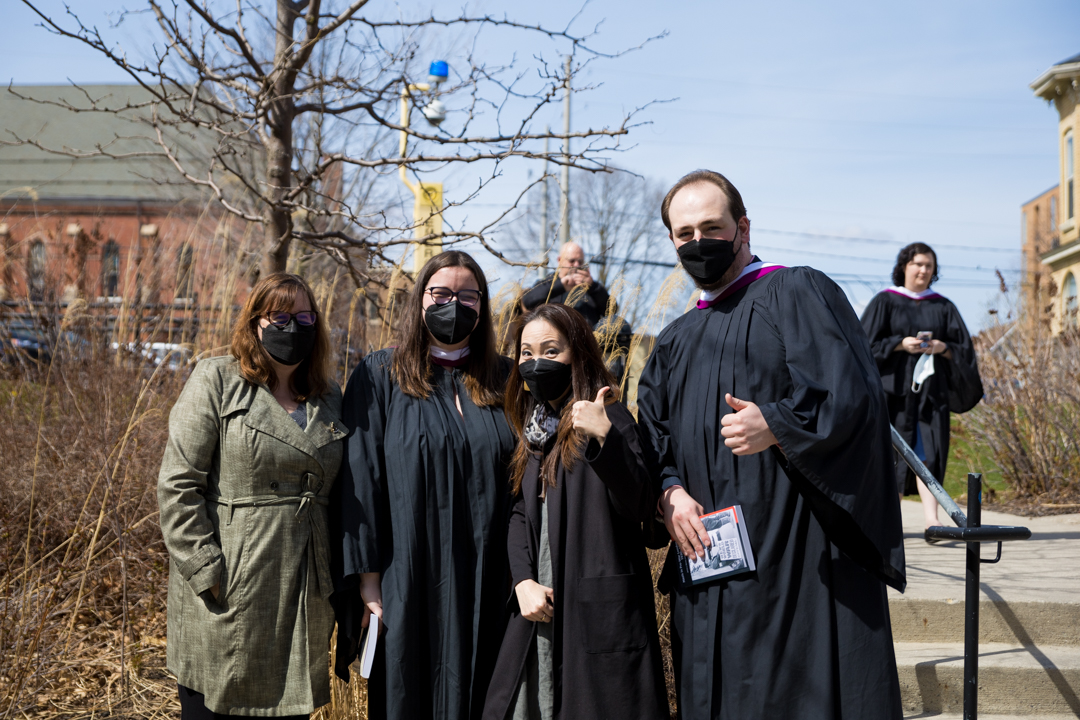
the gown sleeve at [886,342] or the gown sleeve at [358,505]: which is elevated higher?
the gown sleeve at [886,342]

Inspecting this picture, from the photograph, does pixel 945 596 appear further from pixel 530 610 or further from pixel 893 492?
pixel 530 610

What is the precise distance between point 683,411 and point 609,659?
781 millimetres

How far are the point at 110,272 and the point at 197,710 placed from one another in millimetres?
4841

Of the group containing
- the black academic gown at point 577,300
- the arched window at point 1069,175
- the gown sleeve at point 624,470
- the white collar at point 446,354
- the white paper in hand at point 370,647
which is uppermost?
the arched window at point 1069,175

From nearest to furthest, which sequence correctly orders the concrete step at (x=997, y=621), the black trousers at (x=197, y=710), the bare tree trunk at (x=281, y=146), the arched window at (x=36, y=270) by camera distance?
the black trousers at (x=197, y=710) < the concrete step at (x=997, y=621) < the bare tree trunk at (x=281, y=146) < the arched window at (x=36, y=270)

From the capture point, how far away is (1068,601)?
4.31m

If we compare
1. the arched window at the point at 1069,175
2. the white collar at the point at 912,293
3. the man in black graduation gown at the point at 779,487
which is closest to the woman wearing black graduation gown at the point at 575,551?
the man in black graduation gown at the point at 779,487

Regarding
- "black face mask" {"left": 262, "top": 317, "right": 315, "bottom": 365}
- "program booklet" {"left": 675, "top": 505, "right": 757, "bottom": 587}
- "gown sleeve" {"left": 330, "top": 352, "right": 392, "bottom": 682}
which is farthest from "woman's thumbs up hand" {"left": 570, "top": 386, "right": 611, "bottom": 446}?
"black face mask" {"left": 262, "top": 317, "right": 315, "bottom": 365}

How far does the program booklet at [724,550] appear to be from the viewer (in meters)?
2.36

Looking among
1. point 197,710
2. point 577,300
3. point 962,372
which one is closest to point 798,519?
point 197,710

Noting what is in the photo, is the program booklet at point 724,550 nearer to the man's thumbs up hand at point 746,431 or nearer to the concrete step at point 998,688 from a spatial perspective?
the man's thumbs up hand at point 746,431

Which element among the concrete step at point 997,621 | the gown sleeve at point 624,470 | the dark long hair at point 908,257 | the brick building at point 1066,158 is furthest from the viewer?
the brick building at point 1066,158

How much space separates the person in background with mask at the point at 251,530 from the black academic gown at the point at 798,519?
4.11ft

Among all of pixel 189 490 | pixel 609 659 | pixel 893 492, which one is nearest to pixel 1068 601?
pixel 893 492
